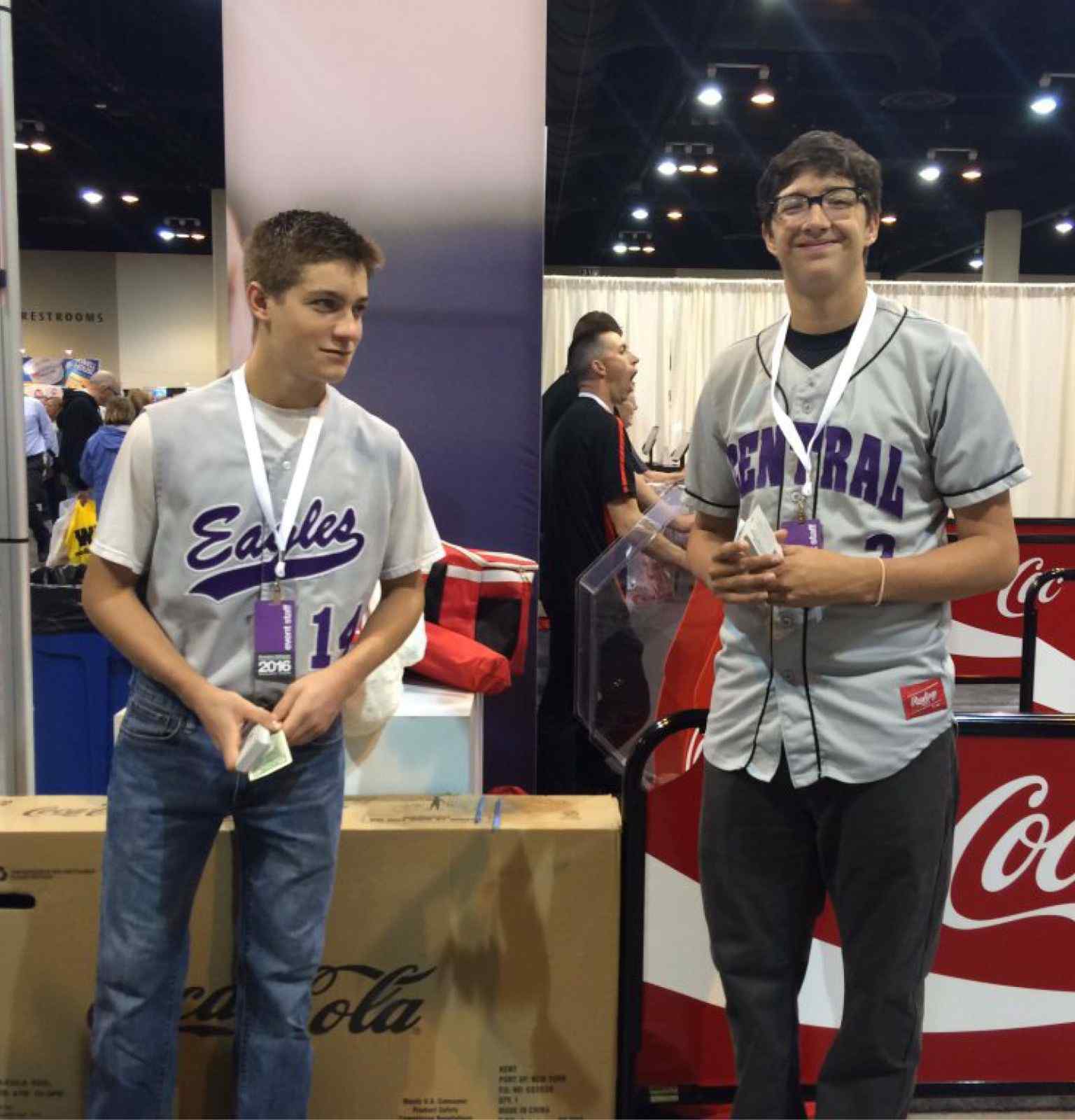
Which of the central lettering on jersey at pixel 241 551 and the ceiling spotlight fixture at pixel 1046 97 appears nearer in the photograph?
the central lettering on jersey at pixel 241 551

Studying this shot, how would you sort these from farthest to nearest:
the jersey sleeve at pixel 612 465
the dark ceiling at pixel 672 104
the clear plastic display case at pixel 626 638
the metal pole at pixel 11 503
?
the dark ceiling at pixel 672 104, the jersey sleeve at pixel 612 465, the clear plastic display case at pixel 626 638, the metal pole at pixel 11 503

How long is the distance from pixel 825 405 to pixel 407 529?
73 cm

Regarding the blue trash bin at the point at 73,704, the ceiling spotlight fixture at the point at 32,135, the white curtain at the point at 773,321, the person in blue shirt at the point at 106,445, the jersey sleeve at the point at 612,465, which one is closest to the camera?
the jersey sleeve at the point at 612,465

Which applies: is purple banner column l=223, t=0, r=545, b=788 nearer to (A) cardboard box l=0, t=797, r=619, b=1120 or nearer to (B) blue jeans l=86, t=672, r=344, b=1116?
(A) cardboard box l=0, t=797, r=619, b=1120

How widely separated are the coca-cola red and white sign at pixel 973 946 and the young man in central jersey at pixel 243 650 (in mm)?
872

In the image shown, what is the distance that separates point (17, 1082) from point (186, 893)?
878mm

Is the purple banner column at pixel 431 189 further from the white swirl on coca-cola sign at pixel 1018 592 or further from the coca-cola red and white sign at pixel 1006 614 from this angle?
the white swirl on coca-cola sign at pixel 1018 592

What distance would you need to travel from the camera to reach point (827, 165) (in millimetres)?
1535

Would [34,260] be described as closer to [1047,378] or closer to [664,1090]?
[1047,378]

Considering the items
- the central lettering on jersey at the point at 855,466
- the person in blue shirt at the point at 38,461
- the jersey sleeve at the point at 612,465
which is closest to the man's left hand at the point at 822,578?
the central lettering on jersey at the point at 855,466

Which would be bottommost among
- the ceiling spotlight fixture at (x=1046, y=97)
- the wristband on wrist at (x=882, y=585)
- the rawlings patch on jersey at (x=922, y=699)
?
the rawlings patch on jersey at (x=922, y=699)

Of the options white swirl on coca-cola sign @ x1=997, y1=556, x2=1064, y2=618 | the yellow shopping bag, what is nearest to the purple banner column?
the yellow shopping bag

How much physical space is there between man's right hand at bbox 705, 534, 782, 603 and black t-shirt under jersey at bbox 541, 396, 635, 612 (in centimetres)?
227

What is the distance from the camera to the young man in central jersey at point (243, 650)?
1.60 metres
